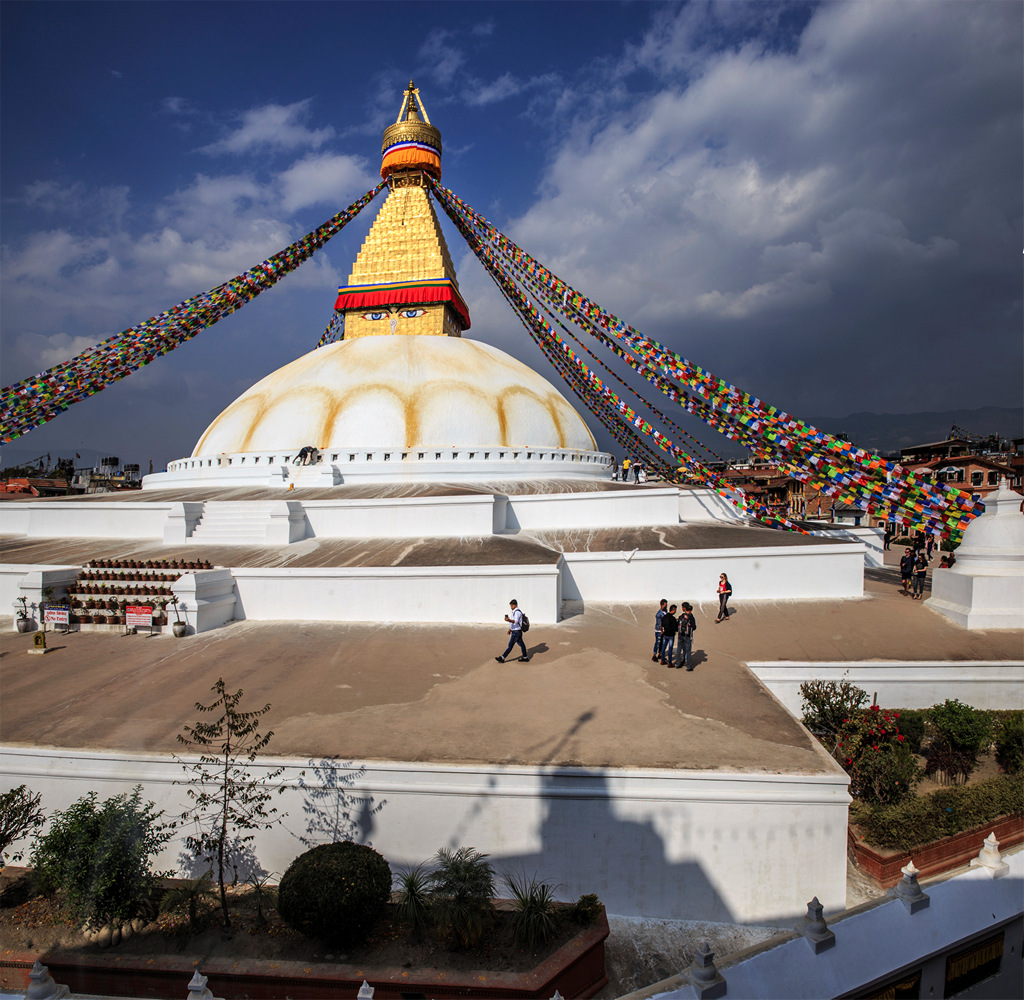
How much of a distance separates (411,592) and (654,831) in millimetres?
4774

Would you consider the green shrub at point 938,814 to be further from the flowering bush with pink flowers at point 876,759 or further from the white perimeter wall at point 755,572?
the white perimeter wall at point 755,572

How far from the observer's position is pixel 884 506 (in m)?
9.23

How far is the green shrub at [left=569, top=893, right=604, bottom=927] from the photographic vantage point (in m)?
3.38

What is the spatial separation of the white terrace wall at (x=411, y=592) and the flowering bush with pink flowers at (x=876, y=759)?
12.0 ft

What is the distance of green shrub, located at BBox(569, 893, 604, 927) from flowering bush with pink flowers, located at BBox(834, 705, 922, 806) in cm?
282

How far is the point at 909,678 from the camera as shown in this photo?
20.9ft

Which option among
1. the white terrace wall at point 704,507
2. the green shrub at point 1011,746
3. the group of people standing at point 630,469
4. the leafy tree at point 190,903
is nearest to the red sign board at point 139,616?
the leafy tree at point 190,903

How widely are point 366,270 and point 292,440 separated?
6378mm

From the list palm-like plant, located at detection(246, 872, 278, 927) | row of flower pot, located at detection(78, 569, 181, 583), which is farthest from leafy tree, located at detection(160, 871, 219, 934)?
row of flower pot, located at detection(78, 569, 181, 583)

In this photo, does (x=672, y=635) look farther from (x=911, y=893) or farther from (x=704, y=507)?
(x=704, y=507)

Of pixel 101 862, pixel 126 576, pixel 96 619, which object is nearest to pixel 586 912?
pixel 101 862

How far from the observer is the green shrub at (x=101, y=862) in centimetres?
324

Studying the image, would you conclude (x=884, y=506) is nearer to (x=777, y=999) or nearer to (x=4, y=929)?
(x=777, y=999)

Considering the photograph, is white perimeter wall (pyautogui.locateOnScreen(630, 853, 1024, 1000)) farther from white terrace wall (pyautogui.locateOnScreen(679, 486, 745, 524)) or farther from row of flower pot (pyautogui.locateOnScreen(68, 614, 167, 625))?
white terrace wall (pyautogui.locateOnScreen(679, 486, 745, 524))
